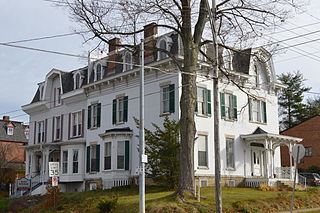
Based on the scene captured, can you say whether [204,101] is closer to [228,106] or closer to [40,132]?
[228,106]

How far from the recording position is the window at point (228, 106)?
3075 cm

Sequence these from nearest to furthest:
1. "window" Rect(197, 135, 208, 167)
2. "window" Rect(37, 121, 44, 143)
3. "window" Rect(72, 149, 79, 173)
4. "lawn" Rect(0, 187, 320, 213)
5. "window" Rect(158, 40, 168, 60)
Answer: "lawn" Rect(0, 187, 320, 213), "window" Rect(197, 135, 208, 167), "window" Rect(158, 40, 168, 60), "window" Rect(72, 149, 79, 173), "window" Rect(37, 121, 44, 143)

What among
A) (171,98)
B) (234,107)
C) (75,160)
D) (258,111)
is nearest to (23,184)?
(75,160)

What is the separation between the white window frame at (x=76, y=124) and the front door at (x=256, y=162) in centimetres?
1471

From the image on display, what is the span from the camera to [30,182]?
36.8 meters

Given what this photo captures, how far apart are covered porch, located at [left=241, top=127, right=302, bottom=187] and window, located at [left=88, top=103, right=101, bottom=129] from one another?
11.5 metres

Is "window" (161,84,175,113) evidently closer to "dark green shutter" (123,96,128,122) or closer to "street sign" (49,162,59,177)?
"dark green shutter" (123,96,128,122)

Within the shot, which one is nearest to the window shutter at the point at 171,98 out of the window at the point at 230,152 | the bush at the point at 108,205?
the window at the point at 230,152

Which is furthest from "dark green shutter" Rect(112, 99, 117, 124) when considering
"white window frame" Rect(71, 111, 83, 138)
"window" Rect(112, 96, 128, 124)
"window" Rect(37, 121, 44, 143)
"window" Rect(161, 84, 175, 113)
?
"window" Rect(37, 121, 44, 143)

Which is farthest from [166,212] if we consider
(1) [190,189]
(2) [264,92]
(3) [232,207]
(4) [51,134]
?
(4) [51,134]

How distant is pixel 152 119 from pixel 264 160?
9.74 meters

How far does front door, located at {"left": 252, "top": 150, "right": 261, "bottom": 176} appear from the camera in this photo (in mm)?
32344

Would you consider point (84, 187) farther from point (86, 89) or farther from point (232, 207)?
point (232, 207)

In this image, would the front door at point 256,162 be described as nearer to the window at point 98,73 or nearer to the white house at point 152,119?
the white house at point 152,119
